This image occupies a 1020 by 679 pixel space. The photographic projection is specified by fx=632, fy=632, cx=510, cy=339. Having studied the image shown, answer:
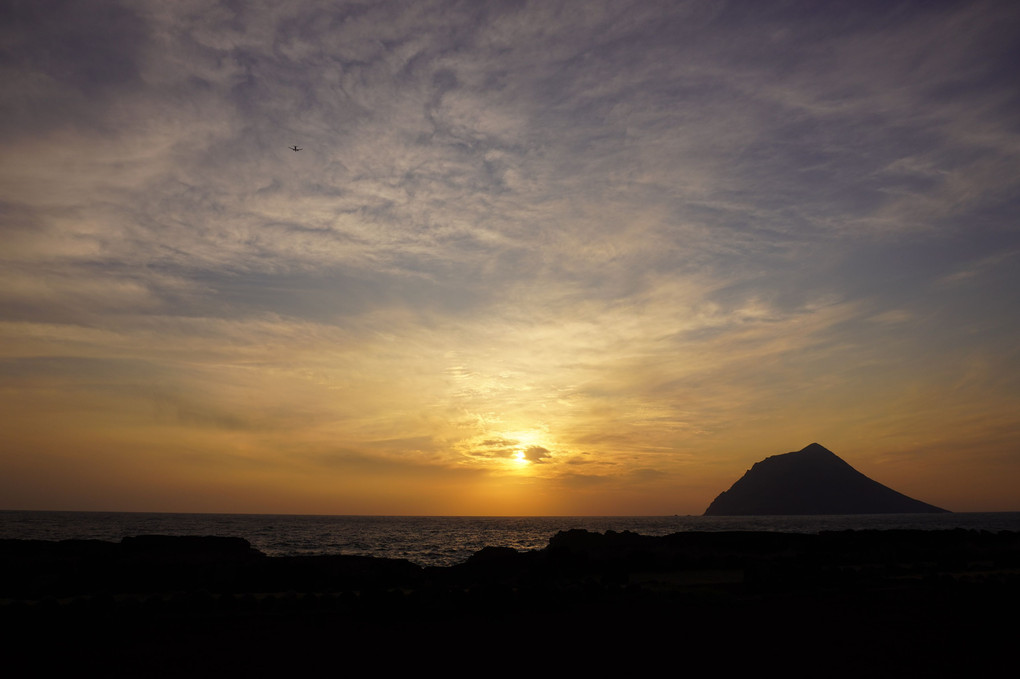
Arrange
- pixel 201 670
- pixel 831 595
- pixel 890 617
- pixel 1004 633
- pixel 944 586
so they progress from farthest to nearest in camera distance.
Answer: pixel 944 586, pixel 831 595, pixel 890 617, pixel 1004 633, pixel 201 670

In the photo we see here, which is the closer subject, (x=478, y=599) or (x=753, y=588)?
(x=478, y=599)

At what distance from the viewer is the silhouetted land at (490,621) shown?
13164mm

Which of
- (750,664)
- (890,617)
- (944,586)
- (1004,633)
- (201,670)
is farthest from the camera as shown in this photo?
(944,586)

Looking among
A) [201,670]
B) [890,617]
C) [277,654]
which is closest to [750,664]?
[890,617]

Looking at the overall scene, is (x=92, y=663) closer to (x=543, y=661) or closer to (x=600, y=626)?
(x=543, y=661)

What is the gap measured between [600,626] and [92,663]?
37.7 ft

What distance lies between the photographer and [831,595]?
22.0 m

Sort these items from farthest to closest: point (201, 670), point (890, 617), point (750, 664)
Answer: point (890, 617) < point (750, 664) < point (201, 670)

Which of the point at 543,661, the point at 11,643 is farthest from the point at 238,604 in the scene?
the point at 543,661

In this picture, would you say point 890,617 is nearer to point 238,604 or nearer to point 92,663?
point 238,604

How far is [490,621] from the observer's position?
17188 millimetres

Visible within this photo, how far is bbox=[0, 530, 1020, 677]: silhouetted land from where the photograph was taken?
43.2ft

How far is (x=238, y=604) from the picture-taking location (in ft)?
60.1

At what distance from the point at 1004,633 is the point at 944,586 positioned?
28.4 ft
